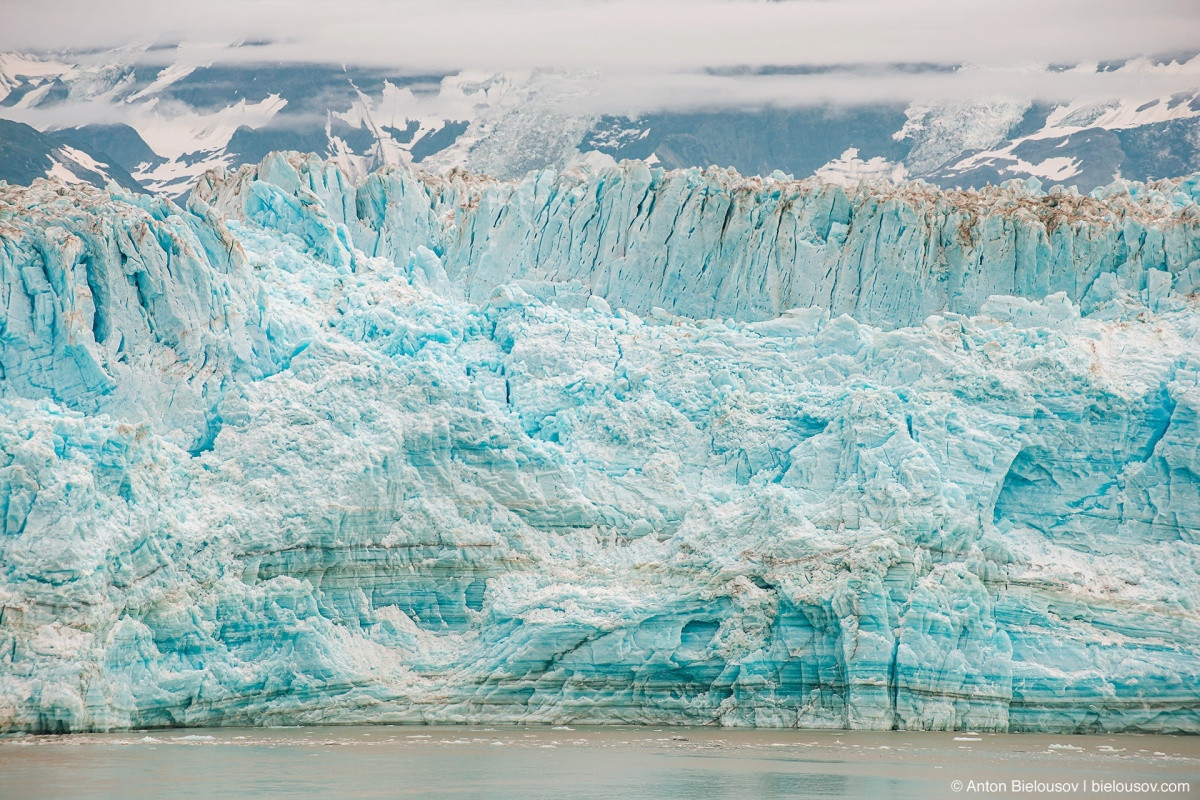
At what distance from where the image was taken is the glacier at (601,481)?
83.3 feet

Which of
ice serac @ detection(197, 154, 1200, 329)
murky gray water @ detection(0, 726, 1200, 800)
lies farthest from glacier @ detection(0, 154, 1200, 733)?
murky gray water @ detection(0, 726, 1200, 800)

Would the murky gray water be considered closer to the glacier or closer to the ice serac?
the glacier

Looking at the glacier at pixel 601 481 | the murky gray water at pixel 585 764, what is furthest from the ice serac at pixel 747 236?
the murky gray water at pixel 585 764

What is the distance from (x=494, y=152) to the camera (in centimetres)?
4697

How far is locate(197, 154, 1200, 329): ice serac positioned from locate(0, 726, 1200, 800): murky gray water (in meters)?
8.85

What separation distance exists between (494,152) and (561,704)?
922 inches

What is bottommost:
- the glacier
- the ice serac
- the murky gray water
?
the murky gray water

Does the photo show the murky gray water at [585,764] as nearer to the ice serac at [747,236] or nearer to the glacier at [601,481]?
the glacier at [601,481]

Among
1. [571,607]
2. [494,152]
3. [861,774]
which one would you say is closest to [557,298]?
[571,607]

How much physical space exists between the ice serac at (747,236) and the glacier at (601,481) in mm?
96

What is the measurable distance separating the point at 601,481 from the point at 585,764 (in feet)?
21.1

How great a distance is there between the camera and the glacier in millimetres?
25391

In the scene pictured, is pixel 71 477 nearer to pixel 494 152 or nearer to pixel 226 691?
pixel 226 691

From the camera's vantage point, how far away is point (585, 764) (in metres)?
22.9
